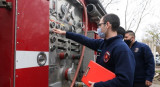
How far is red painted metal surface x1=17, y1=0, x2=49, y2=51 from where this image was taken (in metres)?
1.73

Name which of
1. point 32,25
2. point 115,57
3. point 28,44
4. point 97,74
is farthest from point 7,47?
point 115,57

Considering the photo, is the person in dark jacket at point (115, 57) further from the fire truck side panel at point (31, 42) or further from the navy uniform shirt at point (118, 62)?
the fire truck side panel at point (31, 42)

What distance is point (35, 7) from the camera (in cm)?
197

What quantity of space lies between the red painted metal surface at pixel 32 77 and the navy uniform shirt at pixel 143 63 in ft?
6.37

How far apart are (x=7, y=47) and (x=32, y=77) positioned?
1.41 ft

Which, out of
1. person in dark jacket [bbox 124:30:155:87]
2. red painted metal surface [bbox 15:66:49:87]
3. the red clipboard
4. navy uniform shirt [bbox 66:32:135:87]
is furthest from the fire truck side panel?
person in dark jacket [bbox 124:30:155:87]

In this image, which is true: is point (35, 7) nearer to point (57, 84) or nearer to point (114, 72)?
point (114, 72)

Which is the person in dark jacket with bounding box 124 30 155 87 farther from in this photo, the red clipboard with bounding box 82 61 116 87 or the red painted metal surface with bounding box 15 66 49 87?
the red painted metal surface with bounding box 15 66 49 87

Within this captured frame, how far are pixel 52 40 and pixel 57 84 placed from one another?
0.72 m

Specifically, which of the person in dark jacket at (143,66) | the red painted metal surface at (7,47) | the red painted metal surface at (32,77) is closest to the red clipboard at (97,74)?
the red painted metal surface at (32,77)

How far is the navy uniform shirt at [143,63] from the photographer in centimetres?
330

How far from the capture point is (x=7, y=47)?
1.65 metres

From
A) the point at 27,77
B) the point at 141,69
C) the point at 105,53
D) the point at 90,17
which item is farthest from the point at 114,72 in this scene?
the point at 90,17

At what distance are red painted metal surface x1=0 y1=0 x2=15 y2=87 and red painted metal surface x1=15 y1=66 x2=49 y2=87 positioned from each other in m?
0.08
